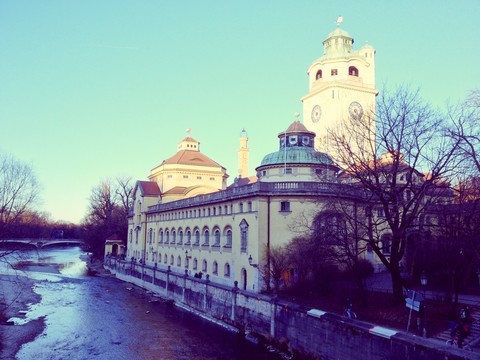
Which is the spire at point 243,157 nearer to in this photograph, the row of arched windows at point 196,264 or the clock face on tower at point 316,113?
the clock face on tower at point 316,113

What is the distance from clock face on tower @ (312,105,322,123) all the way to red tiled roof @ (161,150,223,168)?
52.6 ft

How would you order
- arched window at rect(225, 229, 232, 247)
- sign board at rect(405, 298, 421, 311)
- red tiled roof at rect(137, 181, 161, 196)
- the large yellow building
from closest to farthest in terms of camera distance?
sign board at rect(405, 298, 421, 311), the large yellow building, arched window at rect(225, 229, 232, 247), red tiled roof at rect(137, 181, 161, 196)

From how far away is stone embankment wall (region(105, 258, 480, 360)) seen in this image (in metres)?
16.1

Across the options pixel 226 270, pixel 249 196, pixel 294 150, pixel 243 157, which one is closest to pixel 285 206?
pixel 249 196

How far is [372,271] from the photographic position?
37.2 metres

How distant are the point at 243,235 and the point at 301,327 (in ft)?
42.5

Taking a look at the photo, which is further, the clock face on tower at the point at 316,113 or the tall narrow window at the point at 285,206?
the clock face on tower at the point at 316,113

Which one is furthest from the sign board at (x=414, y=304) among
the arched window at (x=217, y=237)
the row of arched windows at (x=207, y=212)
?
the arched window at (x=217, y=237)

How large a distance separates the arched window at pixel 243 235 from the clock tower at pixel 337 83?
2515 cm

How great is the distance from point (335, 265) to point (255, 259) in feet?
20.3

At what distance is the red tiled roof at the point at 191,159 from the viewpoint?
6216 cm

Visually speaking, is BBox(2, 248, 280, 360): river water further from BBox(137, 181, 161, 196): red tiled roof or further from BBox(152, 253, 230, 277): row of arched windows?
BBox(137, 181, 161, 196): red tiled roof

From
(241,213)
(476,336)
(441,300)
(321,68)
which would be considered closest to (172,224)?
(241,213)

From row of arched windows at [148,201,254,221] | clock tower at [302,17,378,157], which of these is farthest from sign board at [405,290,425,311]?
clock tower at [302,17,378,157]
